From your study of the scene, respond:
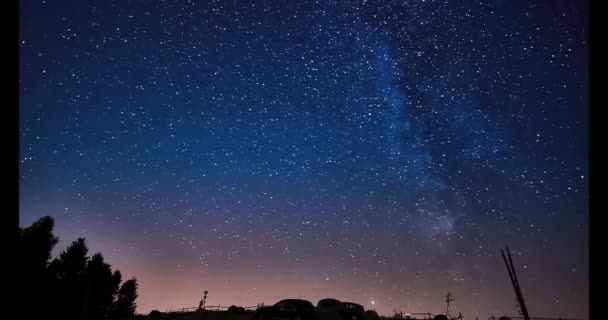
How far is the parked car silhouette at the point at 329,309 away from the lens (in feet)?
91.1

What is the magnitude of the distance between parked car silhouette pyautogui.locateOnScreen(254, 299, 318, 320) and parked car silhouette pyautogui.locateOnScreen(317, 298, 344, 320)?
1500mm

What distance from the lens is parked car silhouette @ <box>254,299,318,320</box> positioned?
80.6 ft

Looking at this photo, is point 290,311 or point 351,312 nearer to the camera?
point 290,311

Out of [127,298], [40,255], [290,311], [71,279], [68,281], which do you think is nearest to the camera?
[290,311]

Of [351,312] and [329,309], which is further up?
[329,309]

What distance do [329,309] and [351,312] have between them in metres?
1.64

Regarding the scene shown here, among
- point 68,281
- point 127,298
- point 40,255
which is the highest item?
point 40,255

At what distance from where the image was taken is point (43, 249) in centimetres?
7219

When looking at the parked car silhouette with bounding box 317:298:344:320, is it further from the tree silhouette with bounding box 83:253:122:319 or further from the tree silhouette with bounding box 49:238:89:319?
the tree silhouette with bounding box 83:253:122:319

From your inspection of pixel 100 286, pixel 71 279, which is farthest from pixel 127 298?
pixel 71 279

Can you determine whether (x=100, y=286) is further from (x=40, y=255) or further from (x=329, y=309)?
(x=329, y=309)

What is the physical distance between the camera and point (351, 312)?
29.2 metres
